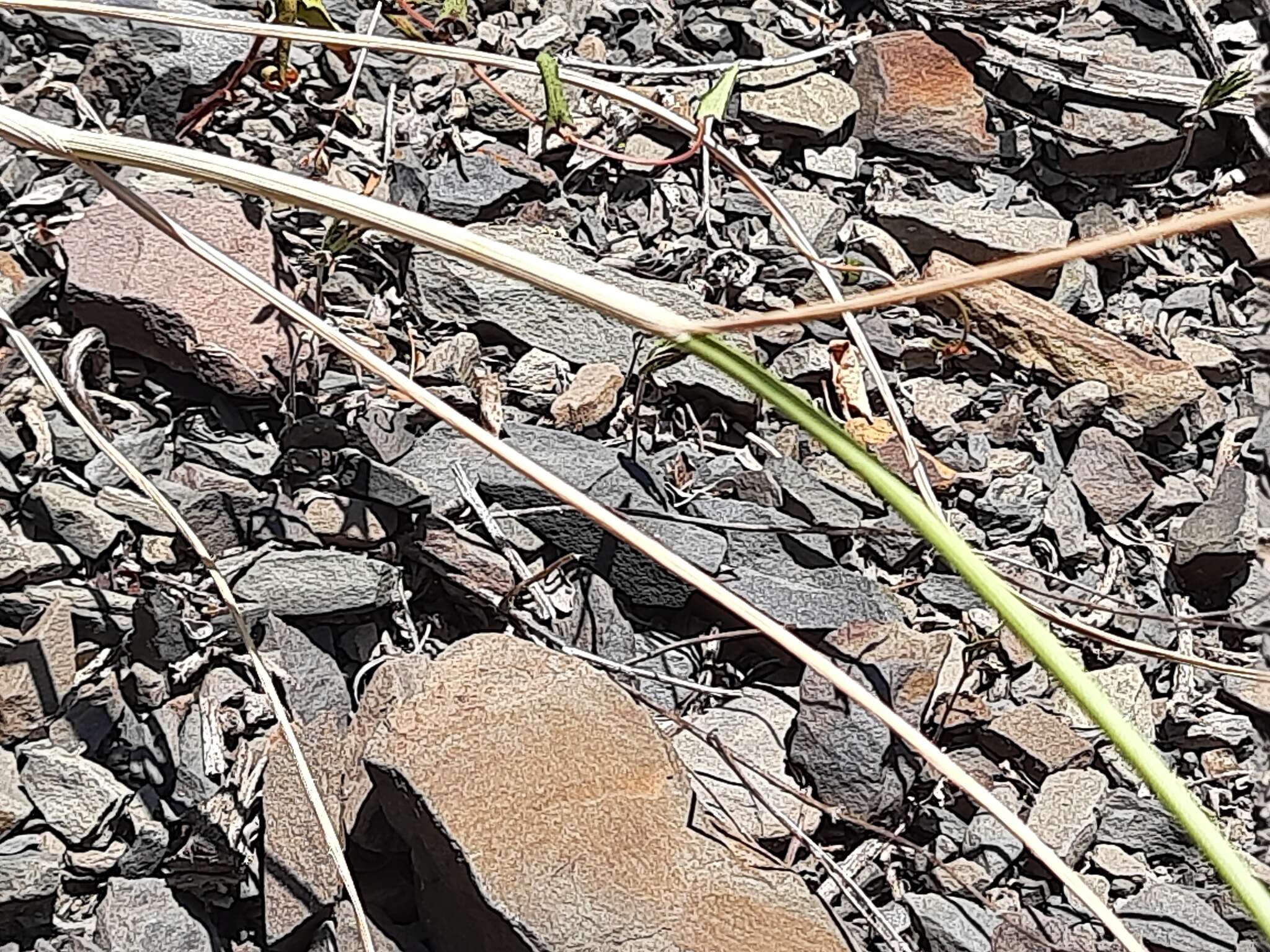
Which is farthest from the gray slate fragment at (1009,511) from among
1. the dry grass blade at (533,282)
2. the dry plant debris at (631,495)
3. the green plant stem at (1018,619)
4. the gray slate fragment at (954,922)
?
the green plant stem at (1018,619)

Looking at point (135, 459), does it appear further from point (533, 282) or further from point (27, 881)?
point (533, 282)

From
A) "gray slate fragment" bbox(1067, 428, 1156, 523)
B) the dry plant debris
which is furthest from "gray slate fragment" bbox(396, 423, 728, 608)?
"gray slate fragment" bbox(1067, 428, 1156, 523)

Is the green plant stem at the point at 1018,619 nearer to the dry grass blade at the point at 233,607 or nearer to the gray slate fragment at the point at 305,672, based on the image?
the dry grass blade at the point at 233,607

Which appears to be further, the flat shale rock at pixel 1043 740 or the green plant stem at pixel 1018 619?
the flat shale rock at pixel 1043 740

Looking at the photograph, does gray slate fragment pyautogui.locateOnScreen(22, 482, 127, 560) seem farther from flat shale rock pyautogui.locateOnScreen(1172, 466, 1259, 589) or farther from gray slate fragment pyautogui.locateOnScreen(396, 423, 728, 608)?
flat shale rock pyautogui.locateOnScreen(1172, 466, 1259, 589)

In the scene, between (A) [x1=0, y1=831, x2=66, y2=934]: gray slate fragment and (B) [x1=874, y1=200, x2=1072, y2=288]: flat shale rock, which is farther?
(B) [x1=874, y1=200, x2=1072, y2=288]: flat shale rock

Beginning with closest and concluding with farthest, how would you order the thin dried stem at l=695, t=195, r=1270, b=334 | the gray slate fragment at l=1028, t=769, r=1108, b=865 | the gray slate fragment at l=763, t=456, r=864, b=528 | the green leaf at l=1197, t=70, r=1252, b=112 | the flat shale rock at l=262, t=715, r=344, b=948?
the thin dried stem at l=695, t=195, r=1270, b=334
the flat shale rock at l=262, t=715, r=344, b=948
the gray slate fragment at l=1028, t=769, r=1108, b=865
the gray slate fragment at l=763, t=456, r=864, b=528
the green leaf at l=1197, t=70, r=1252, b=112

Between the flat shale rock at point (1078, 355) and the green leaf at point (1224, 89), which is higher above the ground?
the green leaf at point (1224, 89)

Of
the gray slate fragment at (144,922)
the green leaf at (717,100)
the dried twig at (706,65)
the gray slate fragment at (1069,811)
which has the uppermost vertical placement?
the green leaf at (717,100)
